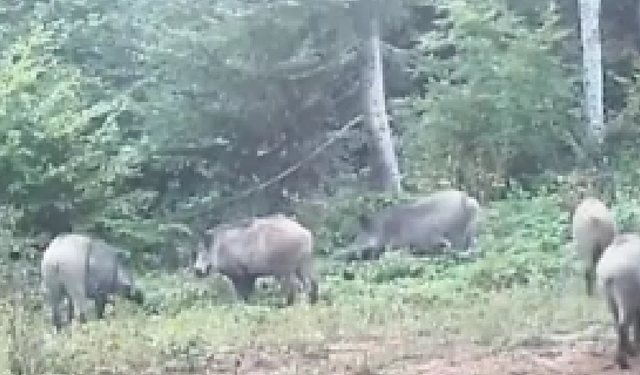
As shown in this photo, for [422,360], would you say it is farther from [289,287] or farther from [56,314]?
[289,287]

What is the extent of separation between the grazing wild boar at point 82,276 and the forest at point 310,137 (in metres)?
0.25

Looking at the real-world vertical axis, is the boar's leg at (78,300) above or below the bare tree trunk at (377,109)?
below

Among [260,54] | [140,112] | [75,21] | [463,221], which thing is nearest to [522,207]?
[463,221]

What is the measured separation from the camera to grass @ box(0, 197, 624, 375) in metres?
9.77

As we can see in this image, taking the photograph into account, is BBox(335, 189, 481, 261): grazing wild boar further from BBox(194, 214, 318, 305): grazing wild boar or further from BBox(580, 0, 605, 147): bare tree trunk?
BBox(580, 0, 605, 147): bare tree trunk

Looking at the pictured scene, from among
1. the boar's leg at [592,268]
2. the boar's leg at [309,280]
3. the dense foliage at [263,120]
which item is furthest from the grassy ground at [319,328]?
the dense foliage at [263,120]

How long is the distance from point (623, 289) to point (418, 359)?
1.59 metres

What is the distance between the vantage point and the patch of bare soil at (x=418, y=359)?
880 centimetres

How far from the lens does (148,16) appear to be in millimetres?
20609

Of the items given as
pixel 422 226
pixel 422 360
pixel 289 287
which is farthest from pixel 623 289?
pixel 422 226

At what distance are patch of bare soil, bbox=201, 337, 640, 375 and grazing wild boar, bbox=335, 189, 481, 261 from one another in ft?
22.9

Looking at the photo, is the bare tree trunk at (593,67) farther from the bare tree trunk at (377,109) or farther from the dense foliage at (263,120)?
the bare tree trunk at (377,109)

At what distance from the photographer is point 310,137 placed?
68.4ft

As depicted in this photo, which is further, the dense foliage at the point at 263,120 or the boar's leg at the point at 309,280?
the dense foliage at the point at 263,120
